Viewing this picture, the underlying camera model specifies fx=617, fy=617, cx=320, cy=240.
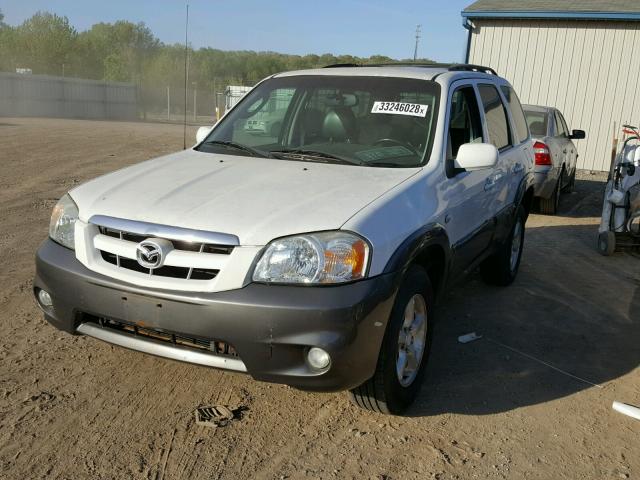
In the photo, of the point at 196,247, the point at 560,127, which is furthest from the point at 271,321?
the point at 560,127

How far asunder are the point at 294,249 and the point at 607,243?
5.44 m

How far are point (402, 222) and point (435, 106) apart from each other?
4.06 feet

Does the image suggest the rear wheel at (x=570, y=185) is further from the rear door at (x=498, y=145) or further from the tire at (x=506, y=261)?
the rear door at (x=498, y=145)

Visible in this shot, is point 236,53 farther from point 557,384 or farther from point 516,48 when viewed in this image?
point 557,384

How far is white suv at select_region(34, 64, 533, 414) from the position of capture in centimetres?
271

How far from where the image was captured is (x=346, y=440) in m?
3.05

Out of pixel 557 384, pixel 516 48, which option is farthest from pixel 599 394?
pixel 516 48

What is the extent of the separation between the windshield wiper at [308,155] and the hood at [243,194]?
8 cm

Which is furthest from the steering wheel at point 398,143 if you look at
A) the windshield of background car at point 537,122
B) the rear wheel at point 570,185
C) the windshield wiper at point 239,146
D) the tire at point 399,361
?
the rear wheel at point 570,185

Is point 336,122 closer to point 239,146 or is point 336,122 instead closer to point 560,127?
point 239,146

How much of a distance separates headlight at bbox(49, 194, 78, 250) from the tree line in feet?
135

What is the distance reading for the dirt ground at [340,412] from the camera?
112 inches

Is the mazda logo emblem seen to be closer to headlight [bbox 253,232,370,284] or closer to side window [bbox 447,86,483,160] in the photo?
headlight [bbox 253,232,370,284]

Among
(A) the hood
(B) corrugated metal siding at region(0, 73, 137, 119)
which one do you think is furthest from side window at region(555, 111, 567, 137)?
(B) corrugated metal siding at region(0, 73, 137, 119)
